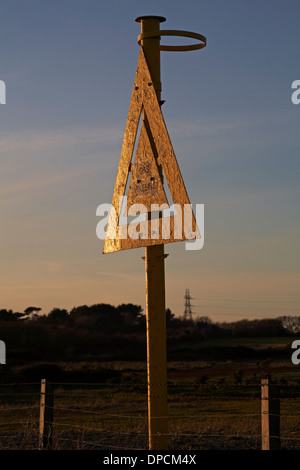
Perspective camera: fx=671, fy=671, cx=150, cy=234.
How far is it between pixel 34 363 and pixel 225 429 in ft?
78.4

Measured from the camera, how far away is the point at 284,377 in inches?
1228

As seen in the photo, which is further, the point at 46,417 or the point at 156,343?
the point at 46,417

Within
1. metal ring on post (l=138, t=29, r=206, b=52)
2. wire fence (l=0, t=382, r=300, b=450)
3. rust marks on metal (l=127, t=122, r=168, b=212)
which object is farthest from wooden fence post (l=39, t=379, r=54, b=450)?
metal ring on post (l=138, t=29, r=206, b=52)

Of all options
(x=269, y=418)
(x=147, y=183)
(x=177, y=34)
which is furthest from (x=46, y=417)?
(x=177, y=34)

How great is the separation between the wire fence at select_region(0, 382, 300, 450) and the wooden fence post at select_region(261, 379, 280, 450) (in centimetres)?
9

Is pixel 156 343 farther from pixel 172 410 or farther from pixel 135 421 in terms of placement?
pixel 172 410

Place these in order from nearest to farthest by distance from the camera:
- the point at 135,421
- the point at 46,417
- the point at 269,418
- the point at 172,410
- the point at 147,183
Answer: the point at 147,183 < the point at 269,418 < the point at 46,417 < the point at 135,421 < the point at 172,410

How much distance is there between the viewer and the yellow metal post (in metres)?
7.20

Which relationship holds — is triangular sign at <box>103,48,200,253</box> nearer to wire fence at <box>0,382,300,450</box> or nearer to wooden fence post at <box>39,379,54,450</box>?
wire fence at <box>0,382,300,450</box>

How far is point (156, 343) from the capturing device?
7.20 metres

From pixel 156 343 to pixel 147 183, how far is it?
5.62 feet

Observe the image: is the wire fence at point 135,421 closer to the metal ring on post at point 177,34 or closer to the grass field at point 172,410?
the grass field at point 172,410
